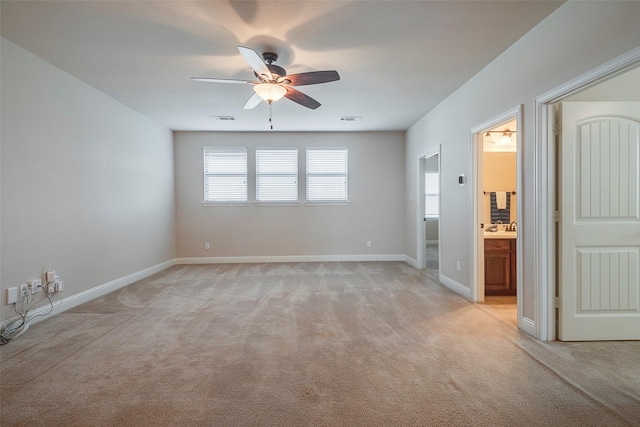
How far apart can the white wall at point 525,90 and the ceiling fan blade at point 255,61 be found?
7.72ft

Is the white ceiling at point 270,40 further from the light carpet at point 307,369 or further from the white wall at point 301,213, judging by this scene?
the light carpet at point 307,369

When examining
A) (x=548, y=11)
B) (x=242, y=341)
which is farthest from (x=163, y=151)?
(x=548, y=11)

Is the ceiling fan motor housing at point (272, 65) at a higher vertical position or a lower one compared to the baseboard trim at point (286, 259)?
higher

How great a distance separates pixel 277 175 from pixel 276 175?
2cm

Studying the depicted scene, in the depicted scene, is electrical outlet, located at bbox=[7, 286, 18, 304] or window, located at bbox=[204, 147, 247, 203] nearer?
electrical outlet, located at bbox=[7, 286, 18, 304]

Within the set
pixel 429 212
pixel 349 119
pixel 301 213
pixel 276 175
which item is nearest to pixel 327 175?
pixel 301 213

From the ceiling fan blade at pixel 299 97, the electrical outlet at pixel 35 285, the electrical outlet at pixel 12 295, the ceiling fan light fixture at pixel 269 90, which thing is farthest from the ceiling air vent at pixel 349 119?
the electrical outlet at pixel 12 295

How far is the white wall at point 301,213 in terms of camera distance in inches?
249

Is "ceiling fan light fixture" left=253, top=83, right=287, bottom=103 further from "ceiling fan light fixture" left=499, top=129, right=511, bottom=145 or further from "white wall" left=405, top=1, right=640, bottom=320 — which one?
"ceiling fan light fixture" left=499, top=129, right=511, bottom=145

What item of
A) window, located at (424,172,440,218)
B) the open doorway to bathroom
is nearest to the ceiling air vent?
the open doorway to bathroom

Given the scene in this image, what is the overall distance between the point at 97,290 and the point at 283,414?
357 centimetres

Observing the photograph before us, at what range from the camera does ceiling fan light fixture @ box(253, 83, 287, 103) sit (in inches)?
119

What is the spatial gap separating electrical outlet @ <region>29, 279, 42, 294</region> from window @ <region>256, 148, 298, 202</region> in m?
3.79

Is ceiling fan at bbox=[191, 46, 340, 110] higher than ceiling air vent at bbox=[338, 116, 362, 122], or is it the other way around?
ceiling air vent at bbox=[338, 116, 362, 122]
